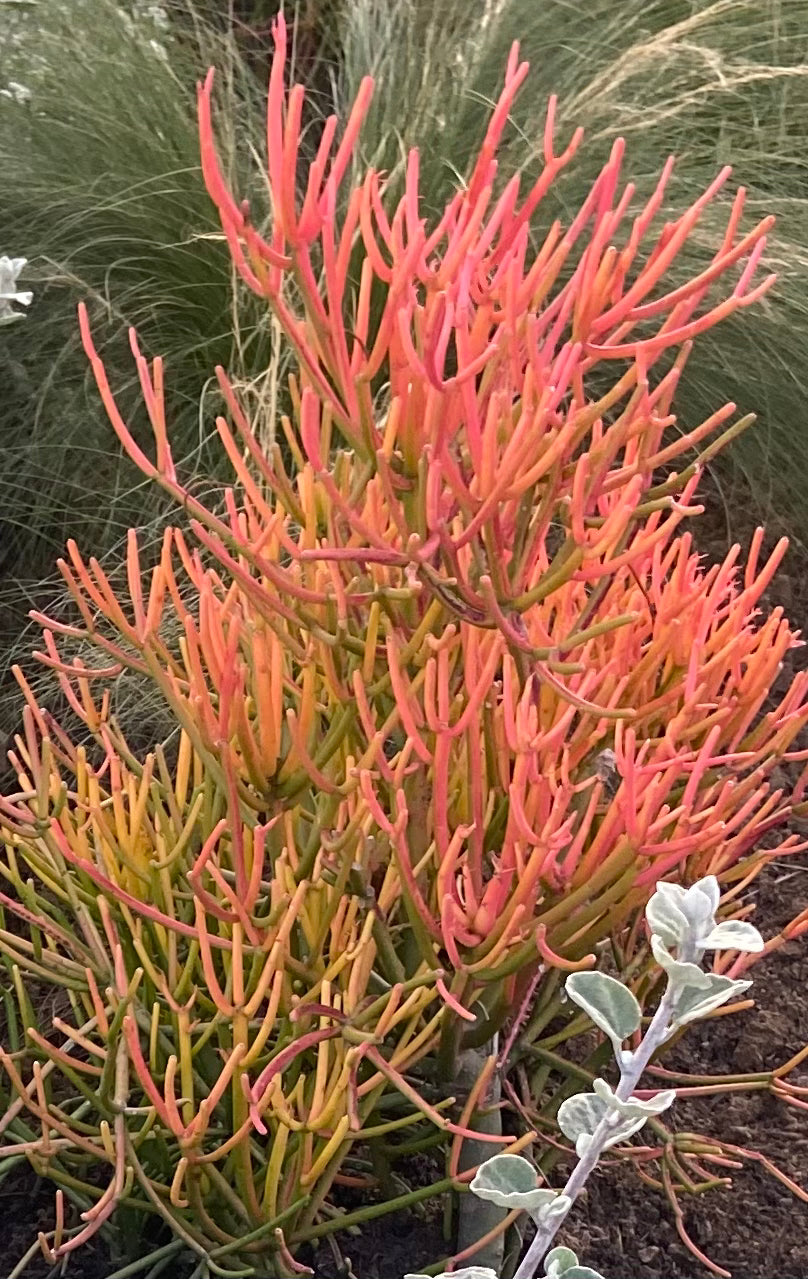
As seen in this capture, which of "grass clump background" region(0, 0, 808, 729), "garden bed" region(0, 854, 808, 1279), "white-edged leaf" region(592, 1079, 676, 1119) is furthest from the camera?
"grass clump background" region(0, 0, 808, 729)

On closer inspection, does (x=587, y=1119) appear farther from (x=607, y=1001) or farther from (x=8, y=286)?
(x=8, y=286)

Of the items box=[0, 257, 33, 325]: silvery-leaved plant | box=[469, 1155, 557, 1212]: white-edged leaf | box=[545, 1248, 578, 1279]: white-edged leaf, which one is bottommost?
box=[545, 1248, 578, 1279]: white-edged leaf

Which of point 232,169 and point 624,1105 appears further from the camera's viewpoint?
point 232,169

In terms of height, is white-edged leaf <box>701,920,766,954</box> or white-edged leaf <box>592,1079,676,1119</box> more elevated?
white-edged leaf <box>701,920,766,954</box>

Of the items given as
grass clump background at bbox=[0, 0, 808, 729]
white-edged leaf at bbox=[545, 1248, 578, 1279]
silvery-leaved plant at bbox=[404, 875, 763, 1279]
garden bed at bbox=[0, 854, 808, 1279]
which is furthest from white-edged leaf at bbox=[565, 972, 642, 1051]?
grass clump background at bbox=[0, 0, 808, 729]

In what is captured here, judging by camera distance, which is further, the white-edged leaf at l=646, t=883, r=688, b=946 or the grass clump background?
the grass clump background

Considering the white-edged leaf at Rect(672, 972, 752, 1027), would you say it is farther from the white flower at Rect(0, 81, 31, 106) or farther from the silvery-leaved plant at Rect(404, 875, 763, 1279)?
the white flower at Rect(0, 81, 31, 106)

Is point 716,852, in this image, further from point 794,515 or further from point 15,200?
point 15,200

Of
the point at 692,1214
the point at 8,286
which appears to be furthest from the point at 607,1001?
the point at 8,286
